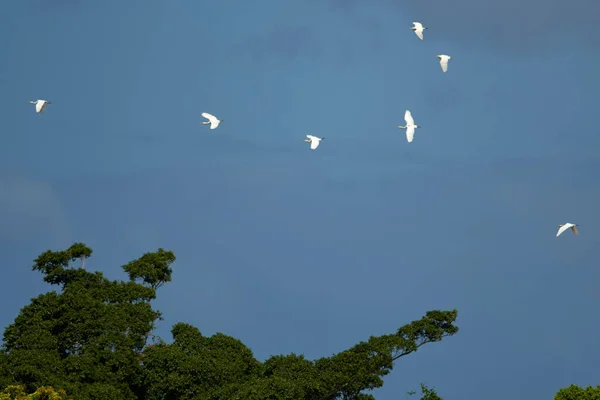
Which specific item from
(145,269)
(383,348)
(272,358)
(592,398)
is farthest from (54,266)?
(592,398)

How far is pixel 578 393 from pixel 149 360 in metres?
11.5

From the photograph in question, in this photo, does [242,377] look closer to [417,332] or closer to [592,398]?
[417,332]

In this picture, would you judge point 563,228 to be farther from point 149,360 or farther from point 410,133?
point 149,360

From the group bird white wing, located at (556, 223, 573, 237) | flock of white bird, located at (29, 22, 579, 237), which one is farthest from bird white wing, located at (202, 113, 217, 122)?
bird white wing, located at (556, 223, 573, 237)

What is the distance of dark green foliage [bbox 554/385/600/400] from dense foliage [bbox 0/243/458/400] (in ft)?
12.7

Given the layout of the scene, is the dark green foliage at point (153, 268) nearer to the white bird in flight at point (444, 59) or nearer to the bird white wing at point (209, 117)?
the bird white wing at point (209, 117)

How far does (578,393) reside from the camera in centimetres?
2670

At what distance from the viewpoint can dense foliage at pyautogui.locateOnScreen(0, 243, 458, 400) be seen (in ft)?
90.8

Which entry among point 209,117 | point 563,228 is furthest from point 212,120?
point 563,228

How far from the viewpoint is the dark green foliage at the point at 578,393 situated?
87.0ft

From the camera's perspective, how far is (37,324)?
29.8 meters

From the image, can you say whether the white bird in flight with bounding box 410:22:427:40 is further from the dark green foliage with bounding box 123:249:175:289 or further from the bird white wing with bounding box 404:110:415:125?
the dark green foliage with bounding box 123:249:175:289

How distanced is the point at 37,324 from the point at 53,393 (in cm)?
388

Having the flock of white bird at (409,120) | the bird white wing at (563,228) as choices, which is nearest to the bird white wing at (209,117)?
the flock of white bird at (409,120)
